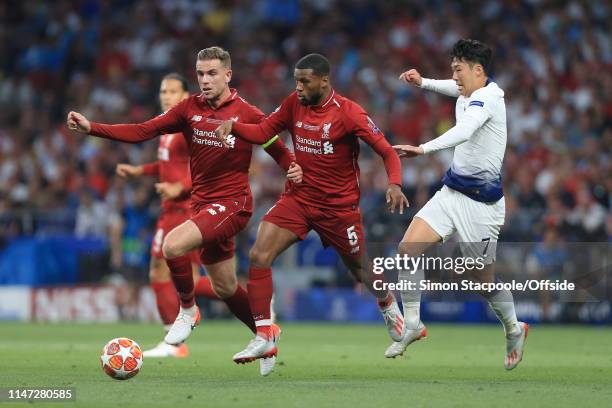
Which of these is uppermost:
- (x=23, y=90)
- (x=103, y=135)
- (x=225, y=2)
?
(x=225, y=2)

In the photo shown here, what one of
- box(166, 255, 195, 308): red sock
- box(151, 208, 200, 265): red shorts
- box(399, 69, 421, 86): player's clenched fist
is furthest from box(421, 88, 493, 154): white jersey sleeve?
box(151, 208, 200, 265): red shorts

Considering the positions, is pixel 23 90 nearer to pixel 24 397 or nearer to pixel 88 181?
pixel 88 181

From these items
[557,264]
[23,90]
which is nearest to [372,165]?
[557,264]

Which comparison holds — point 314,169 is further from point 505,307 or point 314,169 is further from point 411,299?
point 505,307

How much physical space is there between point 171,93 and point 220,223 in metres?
2.68

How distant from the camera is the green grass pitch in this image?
27.9 feet

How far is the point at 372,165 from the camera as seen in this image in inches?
849

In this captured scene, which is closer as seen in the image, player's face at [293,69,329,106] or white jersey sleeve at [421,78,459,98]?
player's face at [293,69,329,106]

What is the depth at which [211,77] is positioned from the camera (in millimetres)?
10797

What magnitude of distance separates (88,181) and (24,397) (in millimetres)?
15565

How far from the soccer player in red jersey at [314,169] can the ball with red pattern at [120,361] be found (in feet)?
3.59

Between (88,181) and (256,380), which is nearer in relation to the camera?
(256,380)

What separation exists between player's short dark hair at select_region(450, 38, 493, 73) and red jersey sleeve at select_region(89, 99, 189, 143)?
2440 mm

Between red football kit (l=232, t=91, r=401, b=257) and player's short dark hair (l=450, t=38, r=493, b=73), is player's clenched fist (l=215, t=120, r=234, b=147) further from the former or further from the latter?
player's short dark hair (l=450, t=38, r=493, b=73)
